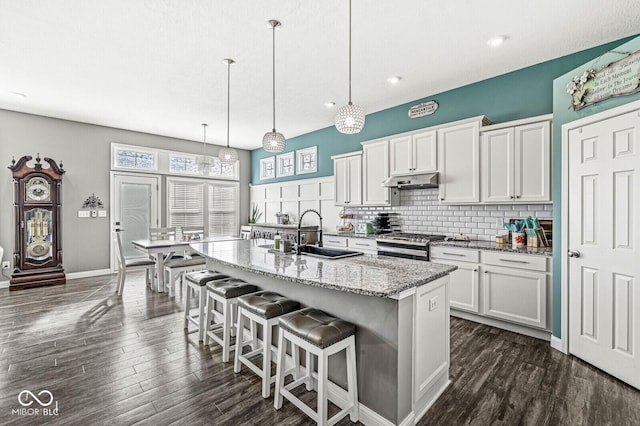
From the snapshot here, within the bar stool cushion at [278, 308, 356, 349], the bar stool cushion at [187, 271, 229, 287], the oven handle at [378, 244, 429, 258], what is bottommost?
the bar stool cushion at [278, 308, 356, 349]

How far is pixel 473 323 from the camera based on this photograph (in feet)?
11.6

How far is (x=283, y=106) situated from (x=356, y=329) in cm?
400

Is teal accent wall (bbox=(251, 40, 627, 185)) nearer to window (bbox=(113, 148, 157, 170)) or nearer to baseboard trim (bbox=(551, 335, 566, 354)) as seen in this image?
baseboard trim (bbox=(551, 335, 566, 354))

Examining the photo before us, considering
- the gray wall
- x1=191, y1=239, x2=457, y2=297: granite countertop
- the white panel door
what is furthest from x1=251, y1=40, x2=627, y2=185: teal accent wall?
the gray wall

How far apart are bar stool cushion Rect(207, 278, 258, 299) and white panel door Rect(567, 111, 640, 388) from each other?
2923 millimetres

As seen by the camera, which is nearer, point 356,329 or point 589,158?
point 356,329

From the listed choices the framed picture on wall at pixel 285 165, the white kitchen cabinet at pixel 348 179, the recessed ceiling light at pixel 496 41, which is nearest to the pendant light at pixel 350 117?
the recessed ceiling light at pixel 496 41

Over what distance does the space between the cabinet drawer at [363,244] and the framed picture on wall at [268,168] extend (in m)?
3.51

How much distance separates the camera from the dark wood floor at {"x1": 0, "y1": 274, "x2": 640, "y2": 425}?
1.96 meters

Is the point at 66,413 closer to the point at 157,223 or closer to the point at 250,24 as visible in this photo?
the point at 250,24

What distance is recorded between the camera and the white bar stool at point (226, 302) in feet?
8.66

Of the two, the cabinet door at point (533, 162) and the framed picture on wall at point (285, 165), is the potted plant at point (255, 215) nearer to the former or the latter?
the framed picture on wall at point (285, 165)

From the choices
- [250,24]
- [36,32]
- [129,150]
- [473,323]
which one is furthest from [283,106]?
[473,323]

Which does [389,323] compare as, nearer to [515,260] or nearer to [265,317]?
[265,317]
